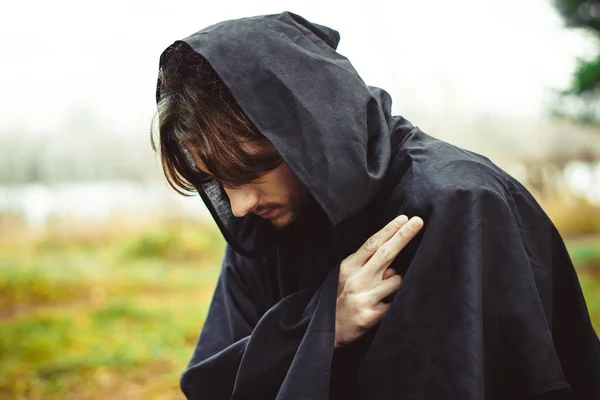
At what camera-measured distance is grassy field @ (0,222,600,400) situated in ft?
13.1

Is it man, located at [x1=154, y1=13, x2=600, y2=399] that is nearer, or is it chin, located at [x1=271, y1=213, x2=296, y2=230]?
man, located at [x1=154, y1=13, x2=600, y2=399]

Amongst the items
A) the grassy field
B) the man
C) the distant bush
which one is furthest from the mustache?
the distant bush

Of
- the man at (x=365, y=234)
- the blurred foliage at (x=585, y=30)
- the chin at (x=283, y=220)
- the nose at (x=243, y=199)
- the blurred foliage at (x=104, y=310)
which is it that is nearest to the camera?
the man at (x=365, y=234)

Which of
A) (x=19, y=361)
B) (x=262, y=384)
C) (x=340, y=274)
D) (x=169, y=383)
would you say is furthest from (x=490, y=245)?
(x=19, y=361)

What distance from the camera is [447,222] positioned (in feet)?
4.43

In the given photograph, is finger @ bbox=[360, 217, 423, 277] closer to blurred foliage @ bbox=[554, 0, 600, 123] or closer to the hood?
the hood

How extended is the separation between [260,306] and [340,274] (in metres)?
0.54

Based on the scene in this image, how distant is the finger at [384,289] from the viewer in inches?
56.8

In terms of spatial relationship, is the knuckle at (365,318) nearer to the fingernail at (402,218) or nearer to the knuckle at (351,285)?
the knuckle at (351,285)

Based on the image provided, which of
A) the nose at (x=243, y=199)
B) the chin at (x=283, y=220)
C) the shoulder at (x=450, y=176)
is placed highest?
the shoulder at (x=450, y=176)

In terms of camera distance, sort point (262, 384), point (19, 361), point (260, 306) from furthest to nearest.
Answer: point (19, 361) < point (260, 306) < point (262, 384)

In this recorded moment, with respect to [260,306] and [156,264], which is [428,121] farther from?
[260,306]

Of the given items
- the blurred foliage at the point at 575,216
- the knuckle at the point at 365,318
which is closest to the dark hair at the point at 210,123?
the knuckle at the point at 365,318

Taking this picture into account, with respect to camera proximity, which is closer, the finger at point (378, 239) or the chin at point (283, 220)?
the finger at point (378, 239)
